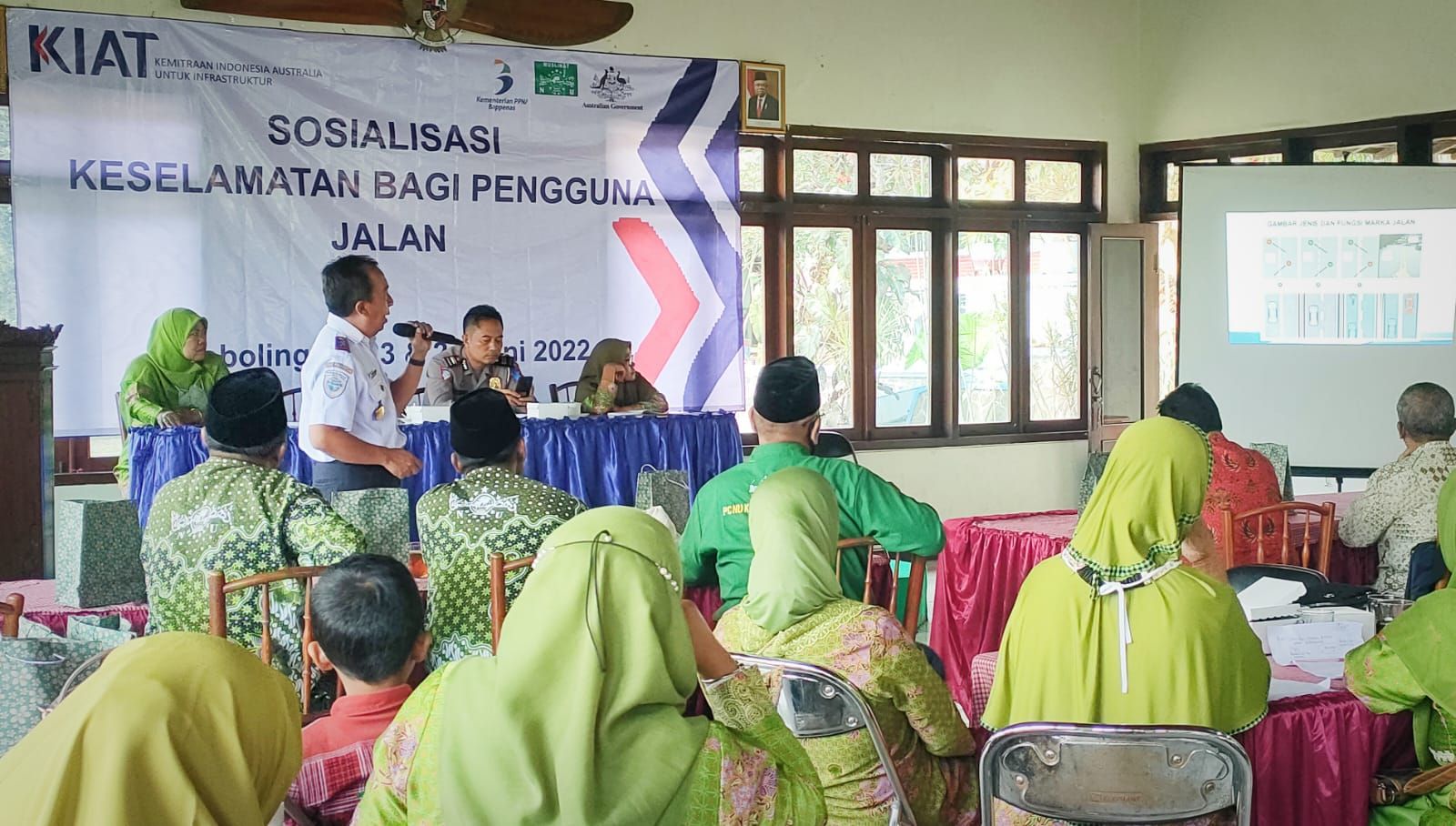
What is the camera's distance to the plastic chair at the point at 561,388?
6914 mm

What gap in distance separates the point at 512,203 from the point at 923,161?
8.10ft

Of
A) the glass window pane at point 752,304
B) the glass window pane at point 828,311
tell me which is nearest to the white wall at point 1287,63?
the glass window pane at point 828,311

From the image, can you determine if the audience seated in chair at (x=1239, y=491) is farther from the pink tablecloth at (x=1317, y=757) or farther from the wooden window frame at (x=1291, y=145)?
the wooden window frame at (x=1291, y=145)

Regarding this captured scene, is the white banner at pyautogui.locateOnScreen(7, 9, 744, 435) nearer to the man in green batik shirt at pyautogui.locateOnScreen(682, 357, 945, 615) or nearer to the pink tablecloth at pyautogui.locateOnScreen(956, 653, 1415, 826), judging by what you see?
the man in green batik shirt at pyautogui.locateOnScreen(682, 357, 945, 615)

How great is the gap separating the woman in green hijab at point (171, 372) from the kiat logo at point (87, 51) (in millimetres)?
1155

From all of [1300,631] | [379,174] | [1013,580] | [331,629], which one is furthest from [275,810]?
[379,174]

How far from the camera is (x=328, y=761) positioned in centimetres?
188

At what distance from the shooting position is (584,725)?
1414 mm

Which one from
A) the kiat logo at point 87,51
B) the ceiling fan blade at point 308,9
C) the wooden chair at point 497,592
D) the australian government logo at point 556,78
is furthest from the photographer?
the australian government logo at point 556,78

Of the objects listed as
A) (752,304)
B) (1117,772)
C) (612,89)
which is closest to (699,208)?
(752,304)

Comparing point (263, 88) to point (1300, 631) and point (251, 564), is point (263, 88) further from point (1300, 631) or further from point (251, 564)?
point (1300, 631)

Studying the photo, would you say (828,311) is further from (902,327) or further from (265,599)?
(265,599)

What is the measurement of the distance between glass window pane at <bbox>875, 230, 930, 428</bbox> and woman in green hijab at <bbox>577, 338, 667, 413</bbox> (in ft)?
6.02

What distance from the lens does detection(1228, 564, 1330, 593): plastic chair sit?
302cm
